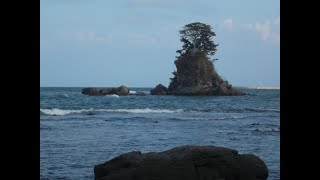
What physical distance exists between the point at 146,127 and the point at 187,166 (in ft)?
32.0

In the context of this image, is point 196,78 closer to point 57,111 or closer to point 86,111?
point 86,111

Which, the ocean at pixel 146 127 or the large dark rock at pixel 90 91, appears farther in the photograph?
the large dark rock at pixel 90 91

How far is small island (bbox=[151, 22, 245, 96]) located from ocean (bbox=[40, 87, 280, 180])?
1.42ft

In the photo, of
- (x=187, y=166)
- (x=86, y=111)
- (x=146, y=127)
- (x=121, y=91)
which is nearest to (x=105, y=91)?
(x=121, y=91)

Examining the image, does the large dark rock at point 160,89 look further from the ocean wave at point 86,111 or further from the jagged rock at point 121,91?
the ocean wave at point 86,111

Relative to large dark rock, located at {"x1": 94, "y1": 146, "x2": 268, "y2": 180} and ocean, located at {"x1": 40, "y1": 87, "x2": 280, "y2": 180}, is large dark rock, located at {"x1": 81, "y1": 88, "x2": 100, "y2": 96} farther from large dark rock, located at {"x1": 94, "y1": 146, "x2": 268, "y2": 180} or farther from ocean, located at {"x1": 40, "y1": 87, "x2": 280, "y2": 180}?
large dark rock, located at {"x1": 94, "y1": 146, "x2": 268, "y2": 180}

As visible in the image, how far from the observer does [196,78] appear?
68.3ft

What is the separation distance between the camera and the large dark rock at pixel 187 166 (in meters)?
6.07

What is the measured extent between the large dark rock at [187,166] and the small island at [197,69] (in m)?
13.6

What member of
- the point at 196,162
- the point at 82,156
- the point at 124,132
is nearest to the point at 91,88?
the point at 124,132

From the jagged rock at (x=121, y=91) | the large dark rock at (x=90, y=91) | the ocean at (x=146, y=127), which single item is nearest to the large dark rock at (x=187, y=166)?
the ocean at (x=146, y=127)

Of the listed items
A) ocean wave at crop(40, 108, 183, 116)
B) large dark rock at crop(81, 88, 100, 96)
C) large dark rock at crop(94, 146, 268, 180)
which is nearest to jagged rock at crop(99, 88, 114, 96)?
large dark rock at crop(81, 88, 100, 96)

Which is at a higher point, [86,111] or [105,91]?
[105,91]
